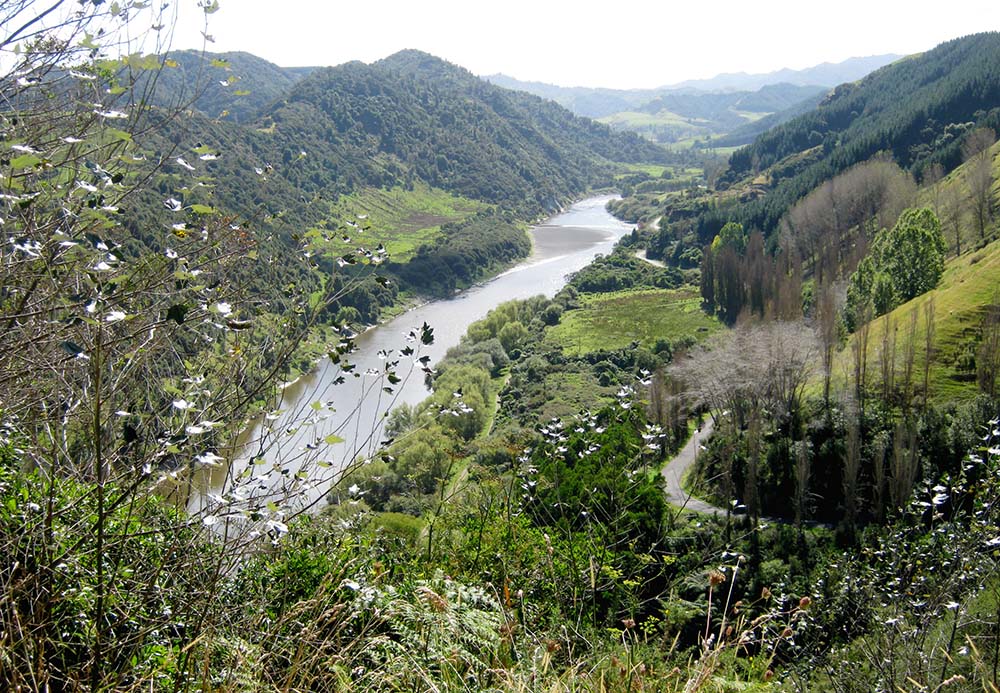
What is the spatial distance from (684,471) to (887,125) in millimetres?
57149

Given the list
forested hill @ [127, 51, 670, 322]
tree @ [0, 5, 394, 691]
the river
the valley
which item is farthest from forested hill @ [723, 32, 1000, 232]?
tree @ [0, 5, 394, 691]

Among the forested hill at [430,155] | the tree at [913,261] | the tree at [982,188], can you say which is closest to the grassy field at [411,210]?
the forested hill at [430,155]

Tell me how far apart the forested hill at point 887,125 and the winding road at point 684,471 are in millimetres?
38483

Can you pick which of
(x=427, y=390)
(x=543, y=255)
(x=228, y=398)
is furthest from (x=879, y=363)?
(x=543, y=255)

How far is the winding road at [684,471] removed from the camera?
79.0 ft

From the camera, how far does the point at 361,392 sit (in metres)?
17.4

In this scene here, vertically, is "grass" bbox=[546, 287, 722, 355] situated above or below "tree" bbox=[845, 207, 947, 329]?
below

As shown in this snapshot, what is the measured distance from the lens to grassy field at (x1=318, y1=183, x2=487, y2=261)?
80500mm

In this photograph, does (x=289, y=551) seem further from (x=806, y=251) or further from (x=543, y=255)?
(x=543, y=255)

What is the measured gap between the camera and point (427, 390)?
40594mm

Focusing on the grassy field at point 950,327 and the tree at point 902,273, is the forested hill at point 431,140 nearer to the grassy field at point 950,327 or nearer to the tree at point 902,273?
the tree at point 902,273

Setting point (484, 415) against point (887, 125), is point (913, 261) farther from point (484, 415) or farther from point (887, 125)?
point (887, 125)

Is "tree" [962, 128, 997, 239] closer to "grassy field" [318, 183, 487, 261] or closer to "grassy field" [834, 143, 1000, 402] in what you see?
"grassy field" [834, 143, 1000, 402]

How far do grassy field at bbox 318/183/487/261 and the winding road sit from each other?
4601cm
